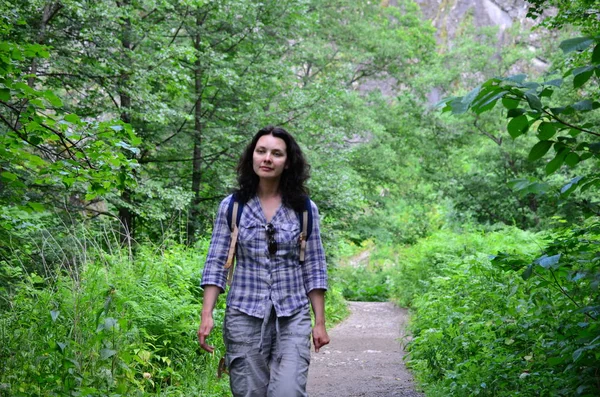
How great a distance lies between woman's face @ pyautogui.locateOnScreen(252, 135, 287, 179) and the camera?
3809 millimetres

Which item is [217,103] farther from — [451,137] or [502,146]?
[451,137]

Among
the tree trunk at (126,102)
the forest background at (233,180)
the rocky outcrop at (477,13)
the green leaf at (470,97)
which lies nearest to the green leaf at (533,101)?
the forest background at (233,180)

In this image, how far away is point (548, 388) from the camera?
452 cm

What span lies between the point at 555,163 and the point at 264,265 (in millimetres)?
1568

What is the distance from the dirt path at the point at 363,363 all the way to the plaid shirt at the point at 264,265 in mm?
3233

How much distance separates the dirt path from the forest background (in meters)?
0.41

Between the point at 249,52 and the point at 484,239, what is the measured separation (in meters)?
6.62

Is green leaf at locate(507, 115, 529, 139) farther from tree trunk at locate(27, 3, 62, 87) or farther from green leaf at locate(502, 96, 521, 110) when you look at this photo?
tree trunk at locate(27, 3, 62, 87)

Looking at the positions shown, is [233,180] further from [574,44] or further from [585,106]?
[574,44]

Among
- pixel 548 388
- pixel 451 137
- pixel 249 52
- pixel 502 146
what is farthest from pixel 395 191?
pixel 548 388

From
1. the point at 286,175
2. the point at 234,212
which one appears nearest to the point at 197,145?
the point at 286,175

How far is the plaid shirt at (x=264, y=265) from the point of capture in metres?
3.63

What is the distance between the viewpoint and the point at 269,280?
3.64 metres

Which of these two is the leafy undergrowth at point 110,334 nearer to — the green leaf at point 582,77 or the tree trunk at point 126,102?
the green leaf at point 582,77
